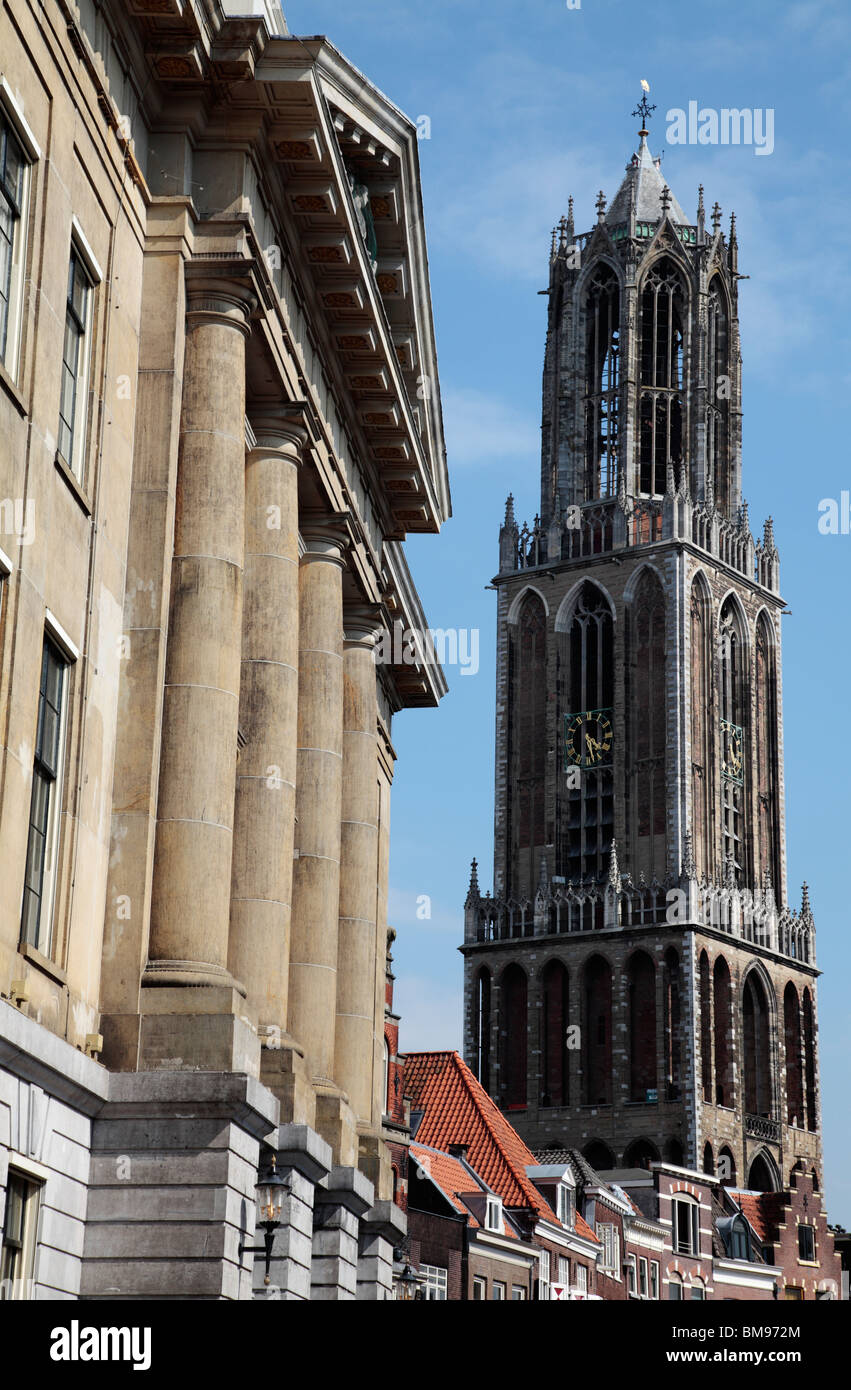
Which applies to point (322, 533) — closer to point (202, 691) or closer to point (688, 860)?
point (202, 691)

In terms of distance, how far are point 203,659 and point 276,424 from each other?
203 inches

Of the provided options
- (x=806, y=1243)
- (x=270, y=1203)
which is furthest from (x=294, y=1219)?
(x=806, y=1243)

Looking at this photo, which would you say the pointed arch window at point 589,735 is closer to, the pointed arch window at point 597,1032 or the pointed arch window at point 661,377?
the pointed arch window at point 597,1032

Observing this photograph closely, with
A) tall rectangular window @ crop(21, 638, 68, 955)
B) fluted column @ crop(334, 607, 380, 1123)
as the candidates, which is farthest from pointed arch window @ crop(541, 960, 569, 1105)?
tall rectangular window @ crop(21, 638, 68, 955)

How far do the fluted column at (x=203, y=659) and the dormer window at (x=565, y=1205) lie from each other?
2276 inches

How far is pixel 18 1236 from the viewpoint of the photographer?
17.0 metres

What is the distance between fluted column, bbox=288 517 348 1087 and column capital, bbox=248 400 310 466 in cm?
330

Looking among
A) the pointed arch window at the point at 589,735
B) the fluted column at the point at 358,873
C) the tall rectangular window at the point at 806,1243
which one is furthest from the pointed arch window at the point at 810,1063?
the fluted column at the point at 358,873

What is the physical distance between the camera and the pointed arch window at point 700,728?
116m

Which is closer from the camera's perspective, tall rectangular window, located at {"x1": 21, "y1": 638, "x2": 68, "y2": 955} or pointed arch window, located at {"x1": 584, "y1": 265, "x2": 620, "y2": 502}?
tall rectangular window, located at {"x1": 21, "y1": 638, "x2": 68, "y2": 955}

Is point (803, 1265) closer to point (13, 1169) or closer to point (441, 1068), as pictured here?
point (441, 1068)

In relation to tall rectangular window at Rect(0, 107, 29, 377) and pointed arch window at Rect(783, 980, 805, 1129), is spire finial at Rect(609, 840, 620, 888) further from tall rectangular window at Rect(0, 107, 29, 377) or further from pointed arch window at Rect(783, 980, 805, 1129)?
tall rectangular window at Rect(0, 107, 29, 377)

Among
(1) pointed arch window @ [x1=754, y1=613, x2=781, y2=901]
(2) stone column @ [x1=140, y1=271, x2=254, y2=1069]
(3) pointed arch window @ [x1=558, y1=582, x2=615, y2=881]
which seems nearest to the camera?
(2) stone column @ [x1=140, y1=271, x2=254, y2=1069]

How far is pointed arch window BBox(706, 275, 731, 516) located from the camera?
126750 millimetres
